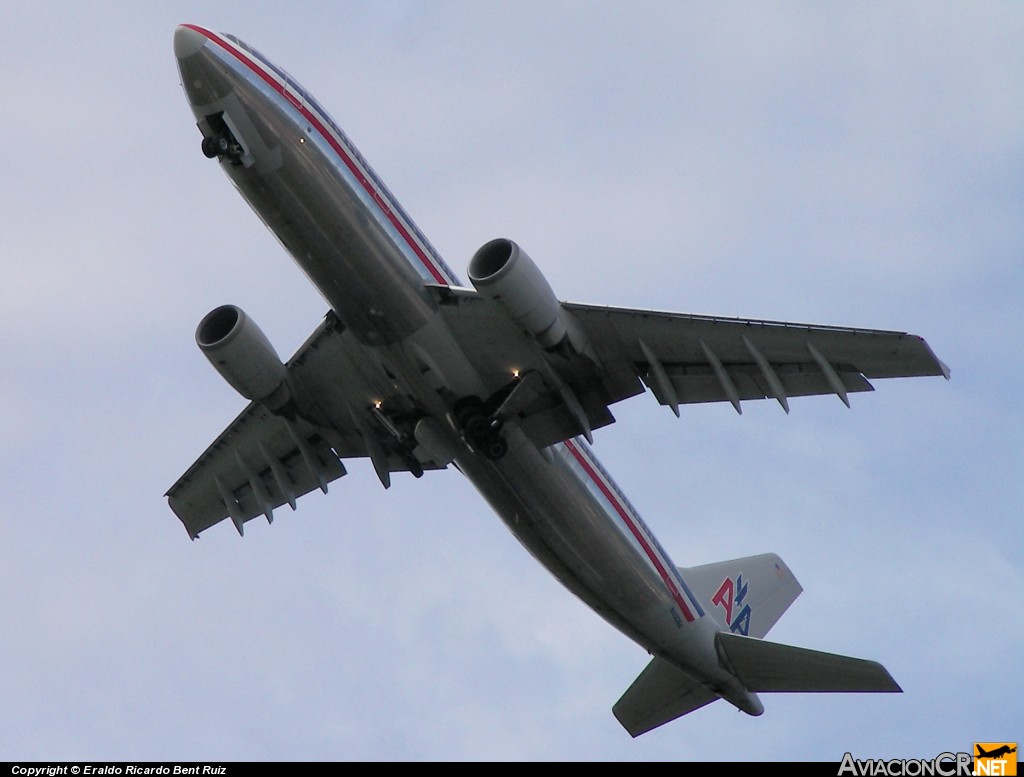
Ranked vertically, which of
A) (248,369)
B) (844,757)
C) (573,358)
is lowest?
(844,757)

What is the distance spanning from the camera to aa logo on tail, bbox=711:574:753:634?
3252 centimetres

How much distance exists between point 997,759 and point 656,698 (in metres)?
12.1

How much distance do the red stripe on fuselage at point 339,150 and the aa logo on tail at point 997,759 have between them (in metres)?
11.9

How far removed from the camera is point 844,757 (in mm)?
20500

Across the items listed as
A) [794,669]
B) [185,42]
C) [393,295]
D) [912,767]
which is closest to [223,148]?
[185,42]

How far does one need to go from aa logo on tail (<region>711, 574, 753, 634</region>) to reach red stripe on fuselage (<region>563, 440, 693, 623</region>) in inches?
101

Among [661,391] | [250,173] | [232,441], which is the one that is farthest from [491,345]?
[232,441]

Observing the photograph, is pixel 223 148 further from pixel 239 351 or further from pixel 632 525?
pixel 632 525

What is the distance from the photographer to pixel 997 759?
20609 millimetres

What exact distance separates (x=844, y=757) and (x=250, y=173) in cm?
1325

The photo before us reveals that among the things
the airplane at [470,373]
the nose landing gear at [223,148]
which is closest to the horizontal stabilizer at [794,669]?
the airplane at [470,373]

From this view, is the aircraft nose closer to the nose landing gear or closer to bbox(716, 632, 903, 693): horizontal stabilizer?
the nose landing gear

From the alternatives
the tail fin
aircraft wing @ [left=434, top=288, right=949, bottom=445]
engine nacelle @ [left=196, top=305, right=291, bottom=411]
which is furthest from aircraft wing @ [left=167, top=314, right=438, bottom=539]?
the tail fin

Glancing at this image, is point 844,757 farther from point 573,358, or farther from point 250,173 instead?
point 250,173
